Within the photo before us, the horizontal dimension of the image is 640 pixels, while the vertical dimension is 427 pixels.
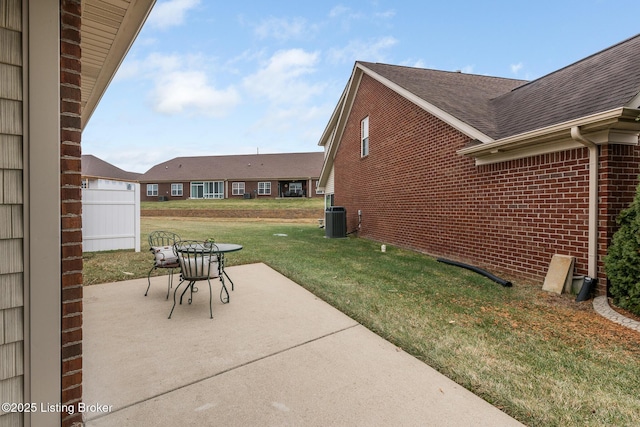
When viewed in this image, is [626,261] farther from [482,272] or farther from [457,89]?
[457,89]

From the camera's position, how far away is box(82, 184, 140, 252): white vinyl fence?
7.90 meters

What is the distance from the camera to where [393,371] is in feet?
8.73

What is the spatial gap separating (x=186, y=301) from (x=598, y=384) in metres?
4.78

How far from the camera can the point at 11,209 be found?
1630 mm

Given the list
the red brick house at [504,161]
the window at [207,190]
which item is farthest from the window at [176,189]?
the red brick house at [504,161]

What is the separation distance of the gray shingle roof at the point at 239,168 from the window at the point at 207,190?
2.81ft

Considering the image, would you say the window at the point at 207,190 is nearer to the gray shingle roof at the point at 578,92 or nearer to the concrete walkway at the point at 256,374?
the gray shingle roof at the point at 578,92

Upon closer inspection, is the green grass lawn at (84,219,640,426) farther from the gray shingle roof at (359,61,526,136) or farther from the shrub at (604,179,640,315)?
the gray shingle roof at (359,61,526,136)

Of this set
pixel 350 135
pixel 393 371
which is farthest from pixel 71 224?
pixel 350 135

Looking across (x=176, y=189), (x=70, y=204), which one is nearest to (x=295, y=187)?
(x=176, y=189)

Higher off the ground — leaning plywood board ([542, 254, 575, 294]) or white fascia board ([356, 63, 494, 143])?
white fascia board ([356, 63, 494, 143])

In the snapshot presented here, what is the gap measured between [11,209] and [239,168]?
1408 inches

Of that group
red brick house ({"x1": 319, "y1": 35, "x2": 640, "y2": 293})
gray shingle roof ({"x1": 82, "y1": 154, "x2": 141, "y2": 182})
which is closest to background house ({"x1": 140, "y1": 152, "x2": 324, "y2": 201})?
gray shingle roof ({"x1": 82, "y1": 154, "x2": 141, "y2": 182})

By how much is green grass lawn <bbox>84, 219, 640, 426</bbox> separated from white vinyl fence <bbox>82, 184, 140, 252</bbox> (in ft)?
5.25
